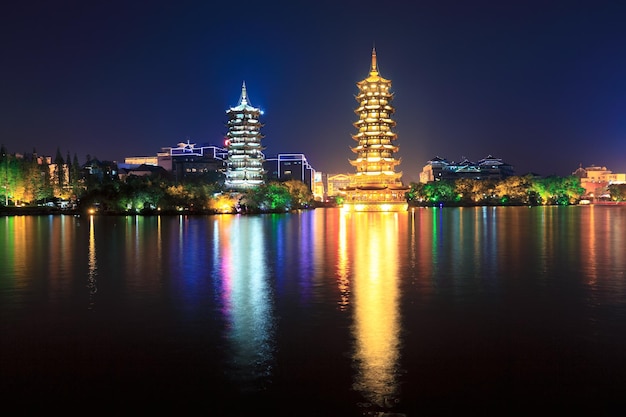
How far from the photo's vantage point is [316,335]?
11734 mm

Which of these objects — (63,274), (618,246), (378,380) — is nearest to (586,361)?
(378,380)

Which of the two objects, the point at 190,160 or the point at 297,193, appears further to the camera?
the point at 190,160

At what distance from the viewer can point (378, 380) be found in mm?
8992

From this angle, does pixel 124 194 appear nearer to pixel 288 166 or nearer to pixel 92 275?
pixel 92 275

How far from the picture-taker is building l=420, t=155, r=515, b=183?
175125mm

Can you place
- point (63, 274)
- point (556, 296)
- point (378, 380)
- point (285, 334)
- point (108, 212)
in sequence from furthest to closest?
point (108, 212)
point (63, 274)
point (556, 296)
point (285, 334)
point (378, 380)

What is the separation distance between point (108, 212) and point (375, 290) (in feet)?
218

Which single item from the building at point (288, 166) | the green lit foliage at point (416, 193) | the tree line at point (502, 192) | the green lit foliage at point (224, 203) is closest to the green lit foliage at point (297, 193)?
the green lit foliage at point (224, 203)

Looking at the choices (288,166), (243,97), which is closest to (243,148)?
(243,97)

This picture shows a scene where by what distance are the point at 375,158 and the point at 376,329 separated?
8079 cm

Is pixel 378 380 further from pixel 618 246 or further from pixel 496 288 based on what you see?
pixel 618 246

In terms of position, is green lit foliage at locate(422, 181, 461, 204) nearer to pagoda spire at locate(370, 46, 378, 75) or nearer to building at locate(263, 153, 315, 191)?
pagoda spire at locate(370, 46, 378, 75)

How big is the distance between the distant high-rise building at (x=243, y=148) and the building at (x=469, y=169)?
92979 millimetres

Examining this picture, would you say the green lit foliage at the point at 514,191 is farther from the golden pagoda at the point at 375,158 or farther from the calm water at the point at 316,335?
the calm water at the point at 316,335
